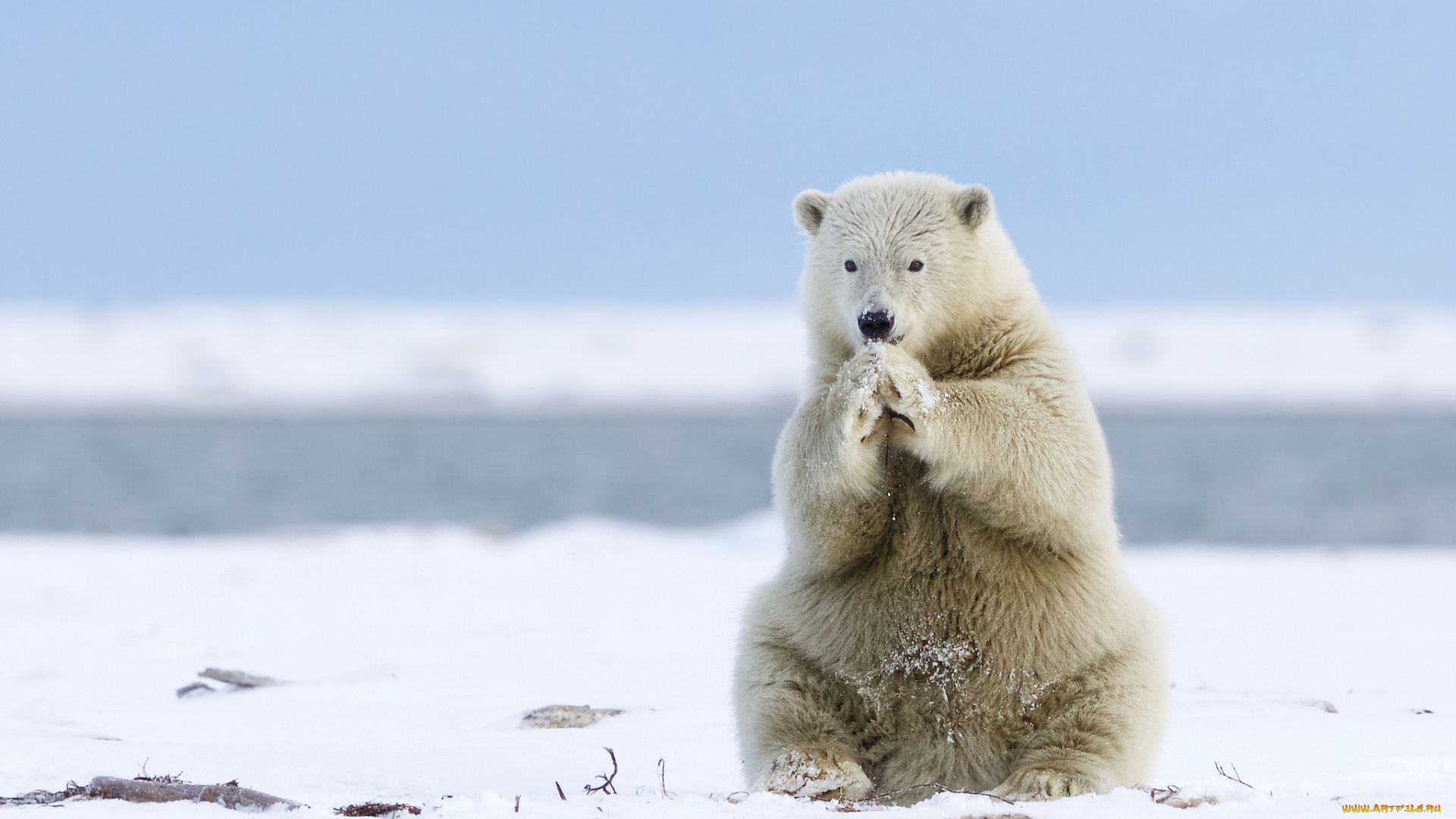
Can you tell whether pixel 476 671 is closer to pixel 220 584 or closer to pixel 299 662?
pixel 299 662

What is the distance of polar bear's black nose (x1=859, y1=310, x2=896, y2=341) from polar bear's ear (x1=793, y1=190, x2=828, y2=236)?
83cm

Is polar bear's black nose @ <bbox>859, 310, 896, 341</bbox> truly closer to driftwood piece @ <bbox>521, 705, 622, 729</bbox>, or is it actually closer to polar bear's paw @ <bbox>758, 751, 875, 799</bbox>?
polar bear's paw @ <bbox>758, 751, 875, 799</bbox>

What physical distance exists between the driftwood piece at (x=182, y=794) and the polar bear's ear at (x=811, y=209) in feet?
8.52

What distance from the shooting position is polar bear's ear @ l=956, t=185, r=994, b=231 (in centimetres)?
447

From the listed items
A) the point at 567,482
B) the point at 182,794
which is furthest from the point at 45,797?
the point at 567,482

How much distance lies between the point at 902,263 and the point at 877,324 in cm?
38

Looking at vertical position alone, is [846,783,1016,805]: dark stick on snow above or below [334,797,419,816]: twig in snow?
above

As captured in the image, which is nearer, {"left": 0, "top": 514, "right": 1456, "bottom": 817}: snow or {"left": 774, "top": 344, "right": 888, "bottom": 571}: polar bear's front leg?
{"left": 774, "top": 344, "right": 888, "bottom": 571}: polar bear's front leg

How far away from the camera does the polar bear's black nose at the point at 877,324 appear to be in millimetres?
4055

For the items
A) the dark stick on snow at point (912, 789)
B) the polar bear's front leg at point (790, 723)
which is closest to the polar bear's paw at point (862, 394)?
the polar bear's front leg at point (790, 723)

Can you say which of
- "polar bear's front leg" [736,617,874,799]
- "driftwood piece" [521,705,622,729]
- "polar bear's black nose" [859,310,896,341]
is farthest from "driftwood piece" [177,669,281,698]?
"polar bear's black nose" [859,310,896,341]

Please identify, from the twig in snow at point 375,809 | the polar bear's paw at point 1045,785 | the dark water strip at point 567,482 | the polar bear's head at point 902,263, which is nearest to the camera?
the twig in snow at point 375,809

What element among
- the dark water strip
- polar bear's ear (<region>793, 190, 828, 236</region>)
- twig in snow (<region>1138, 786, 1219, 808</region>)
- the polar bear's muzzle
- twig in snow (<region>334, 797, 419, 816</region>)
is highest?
the dark water strip

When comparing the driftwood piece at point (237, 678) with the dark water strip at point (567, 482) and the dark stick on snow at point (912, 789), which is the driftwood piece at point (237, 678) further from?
the dark water strip at point (567, 482)
